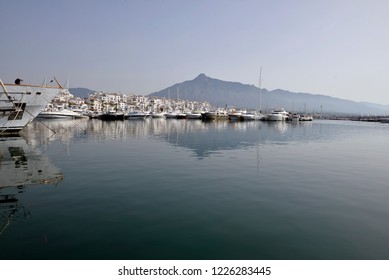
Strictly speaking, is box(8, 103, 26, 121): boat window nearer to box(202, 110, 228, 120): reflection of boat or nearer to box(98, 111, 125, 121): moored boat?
box(98, 111, 125, 121): moored boat

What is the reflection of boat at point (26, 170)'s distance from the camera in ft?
41.1

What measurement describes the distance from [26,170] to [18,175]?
4.15ft

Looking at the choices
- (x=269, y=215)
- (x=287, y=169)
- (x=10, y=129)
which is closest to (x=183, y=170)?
(x=287, y=169)

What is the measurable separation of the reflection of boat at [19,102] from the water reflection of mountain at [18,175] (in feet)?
39.9

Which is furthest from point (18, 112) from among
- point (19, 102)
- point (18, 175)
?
point (18, 175)

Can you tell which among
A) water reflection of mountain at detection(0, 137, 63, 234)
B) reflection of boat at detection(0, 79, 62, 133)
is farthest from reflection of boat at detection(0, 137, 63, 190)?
reflection of boat at detection(0, 79, 62, 133)

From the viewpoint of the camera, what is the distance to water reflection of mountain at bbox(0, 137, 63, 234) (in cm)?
879

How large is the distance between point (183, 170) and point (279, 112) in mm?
94595

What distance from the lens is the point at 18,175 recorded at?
13695mm

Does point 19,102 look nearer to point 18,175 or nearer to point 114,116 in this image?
point 18,175

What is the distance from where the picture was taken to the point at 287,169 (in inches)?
653

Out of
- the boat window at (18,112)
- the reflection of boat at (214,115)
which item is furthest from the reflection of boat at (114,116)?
the boat window at (18,112)

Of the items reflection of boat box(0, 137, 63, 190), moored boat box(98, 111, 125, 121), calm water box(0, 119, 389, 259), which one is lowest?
calm water box(0, 119, 389, 259)
